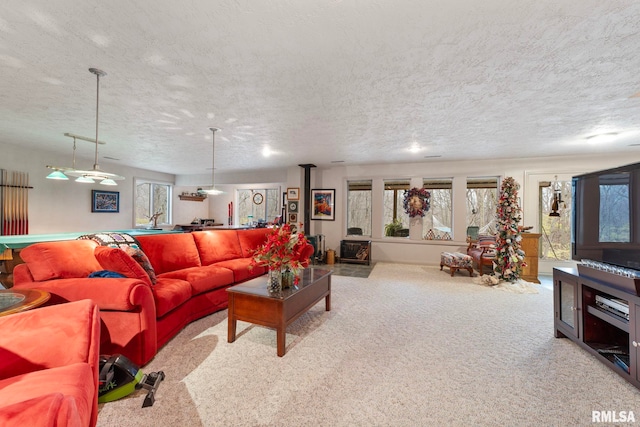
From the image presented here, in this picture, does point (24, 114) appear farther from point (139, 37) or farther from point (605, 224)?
point (605, 224)

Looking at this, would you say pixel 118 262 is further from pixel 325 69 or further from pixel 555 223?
pixel 555 223

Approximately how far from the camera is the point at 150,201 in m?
8.26

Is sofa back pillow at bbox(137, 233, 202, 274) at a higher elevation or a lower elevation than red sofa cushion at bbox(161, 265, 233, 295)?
higher

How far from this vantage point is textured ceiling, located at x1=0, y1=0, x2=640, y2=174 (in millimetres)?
1655

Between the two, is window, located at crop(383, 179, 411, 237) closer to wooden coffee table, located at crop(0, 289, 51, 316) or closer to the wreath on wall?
the wreath on wall

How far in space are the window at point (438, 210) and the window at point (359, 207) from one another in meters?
1.41

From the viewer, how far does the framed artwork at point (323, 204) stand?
281 inches

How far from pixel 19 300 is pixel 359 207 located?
6.33 meters

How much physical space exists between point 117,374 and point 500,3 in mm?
3371

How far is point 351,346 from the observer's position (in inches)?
96.4

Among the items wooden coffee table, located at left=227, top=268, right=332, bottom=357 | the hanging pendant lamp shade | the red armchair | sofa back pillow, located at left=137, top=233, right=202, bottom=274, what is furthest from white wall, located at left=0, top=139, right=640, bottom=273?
wooden coffee table, located at left=227, top=268, right=332, bottom=357

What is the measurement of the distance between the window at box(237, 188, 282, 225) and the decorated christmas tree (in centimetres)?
639

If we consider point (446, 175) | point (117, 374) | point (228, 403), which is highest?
point (446, 175)

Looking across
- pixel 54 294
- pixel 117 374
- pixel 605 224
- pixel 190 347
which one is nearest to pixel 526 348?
pixel 605 224
